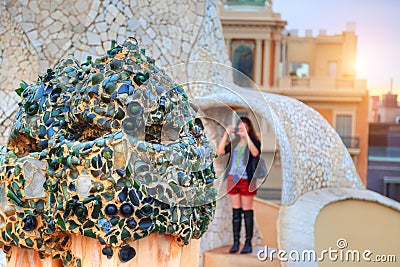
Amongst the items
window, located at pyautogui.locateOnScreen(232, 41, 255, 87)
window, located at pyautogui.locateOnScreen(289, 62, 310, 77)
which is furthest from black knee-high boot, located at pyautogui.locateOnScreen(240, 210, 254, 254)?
window, located at pyautogui.locateOnScreen(289, 62, 310, 77)

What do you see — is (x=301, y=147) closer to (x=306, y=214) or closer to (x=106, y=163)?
(x=306, y=214)

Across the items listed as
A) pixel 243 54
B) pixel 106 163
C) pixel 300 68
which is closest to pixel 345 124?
pixel 300 68

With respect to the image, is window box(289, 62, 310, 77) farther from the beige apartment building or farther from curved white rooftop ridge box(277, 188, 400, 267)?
curved white rooftop ridge box(277, 188, 400, 267)

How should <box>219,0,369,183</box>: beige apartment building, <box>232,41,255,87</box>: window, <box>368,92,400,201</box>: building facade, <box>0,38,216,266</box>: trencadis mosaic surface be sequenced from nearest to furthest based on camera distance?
<box>0,38,216,266</box>: trencadis mosaic surface → <box>368,92,400,201</box>: building facade → <box>219,0,369,183</box>: beige apartment building → <box>232,41,255,87</box>: window

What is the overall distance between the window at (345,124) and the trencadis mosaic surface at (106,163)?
13.8 metres

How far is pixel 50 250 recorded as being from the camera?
6.91 feet

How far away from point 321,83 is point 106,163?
14068 millimetres

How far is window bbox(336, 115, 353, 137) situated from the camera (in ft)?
51.1

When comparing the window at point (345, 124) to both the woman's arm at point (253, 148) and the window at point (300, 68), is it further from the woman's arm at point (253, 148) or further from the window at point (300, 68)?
the woman's arm at point (253, 148)

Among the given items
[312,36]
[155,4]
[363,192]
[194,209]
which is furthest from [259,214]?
[312,36]

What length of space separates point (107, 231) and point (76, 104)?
407 millimetres

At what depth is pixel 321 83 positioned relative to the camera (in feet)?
51.0

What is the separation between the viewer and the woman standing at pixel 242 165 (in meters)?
4.59

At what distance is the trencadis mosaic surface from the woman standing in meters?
2.21
